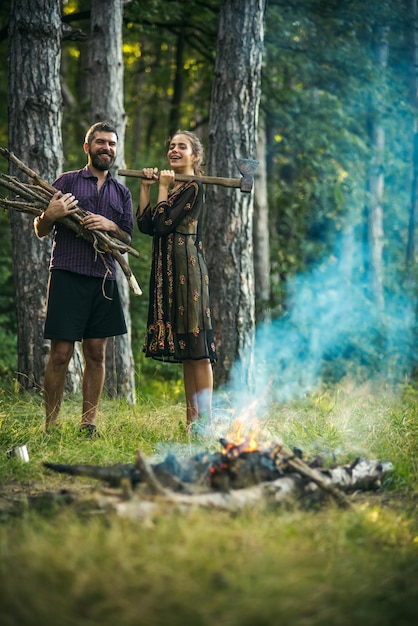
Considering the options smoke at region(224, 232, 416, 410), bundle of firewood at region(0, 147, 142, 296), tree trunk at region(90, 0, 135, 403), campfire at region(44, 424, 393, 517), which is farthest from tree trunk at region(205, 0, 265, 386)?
campfire at region(44, 424, 393, 517)

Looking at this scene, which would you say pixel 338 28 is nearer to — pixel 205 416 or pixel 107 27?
pixel 107 27

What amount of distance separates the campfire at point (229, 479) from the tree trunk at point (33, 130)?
119 inches

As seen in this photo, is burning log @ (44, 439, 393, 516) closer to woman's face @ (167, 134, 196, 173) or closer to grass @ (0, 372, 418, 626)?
grass @ (0, 372, 418, 626)

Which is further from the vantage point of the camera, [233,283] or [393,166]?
[393,166]

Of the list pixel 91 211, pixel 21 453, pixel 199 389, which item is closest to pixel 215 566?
pixel 21 453

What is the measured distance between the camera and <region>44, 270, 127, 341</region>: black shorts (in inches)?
215

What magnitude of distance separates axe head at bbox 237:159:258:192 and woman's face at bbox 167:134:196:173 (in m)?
0.42

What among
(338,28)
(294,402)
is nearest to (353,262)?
(338,28)

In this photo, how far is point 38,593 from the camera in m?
2.64

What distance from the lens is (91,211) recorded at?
5.66 meters

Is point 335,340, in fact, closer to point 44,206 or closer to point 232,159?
point 232,159

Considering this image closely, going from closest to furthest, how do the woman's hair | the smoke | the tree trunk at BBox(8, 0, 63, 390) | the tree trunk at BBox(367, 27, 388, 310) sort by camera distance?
1. the woman's hair
2. the tree trunk at BBox(8, 0, 63, 390)
3. the smoke
4. the tree trunk at BBox(367, 27, 388, 310)

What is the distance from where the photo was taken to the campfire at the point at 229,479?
350cm

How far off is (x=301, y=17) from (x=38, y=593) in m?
9.55
